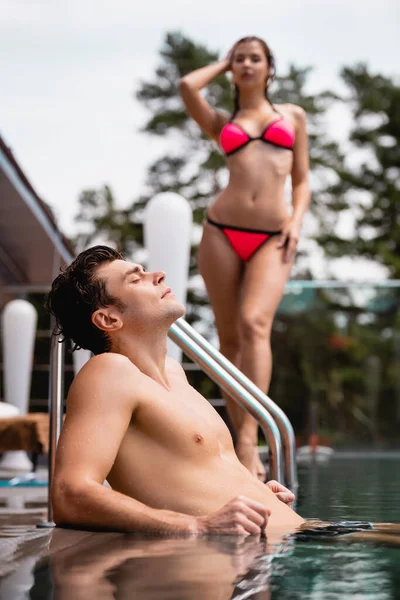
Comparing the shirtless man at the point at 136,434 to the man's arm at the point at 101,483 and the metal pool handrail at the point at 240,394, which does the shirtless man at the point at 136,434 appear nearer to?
the man's arm at the point at 101,483

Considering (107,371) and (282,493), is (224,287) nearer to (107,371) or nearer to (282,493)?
(282,493)

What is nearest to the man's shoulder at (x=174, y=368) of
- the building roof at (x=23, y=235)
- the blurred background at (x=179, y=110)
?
the building roof at (x=23, y=235)

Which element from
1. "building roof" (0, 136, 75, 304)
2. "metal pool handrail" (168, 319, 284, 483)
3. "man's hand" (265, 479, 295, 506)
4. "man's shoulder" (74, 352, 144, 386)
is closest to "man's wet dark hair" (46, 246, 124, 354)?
"man's shoulder" (74, 352, 144, 386)

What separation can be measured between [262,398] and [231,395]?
0.10 meters

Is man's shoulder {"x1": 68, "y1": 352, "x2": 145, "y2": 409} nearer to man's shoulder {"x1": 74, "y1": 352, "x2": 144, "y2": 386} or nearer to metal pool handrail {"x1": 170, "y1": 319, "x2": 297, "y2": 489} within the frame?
man's shoulder {"x1": 74, "y1": 352, "x2": 144, "y2": 386}

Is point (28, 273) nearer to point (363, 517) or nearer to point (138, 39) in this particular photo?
point (363, 517)

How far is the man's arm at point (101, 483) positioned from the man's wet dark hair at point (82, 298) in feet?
0.75

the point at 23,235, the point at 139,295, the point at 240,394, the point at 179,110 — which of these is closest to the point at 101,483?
the point at 139,295

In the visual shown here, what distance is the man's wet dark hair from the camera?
208 cm

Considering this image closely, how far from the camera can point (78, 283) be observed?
2.09 m

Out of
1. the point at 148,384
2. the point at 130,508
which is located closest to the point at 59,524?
the point at 130,508

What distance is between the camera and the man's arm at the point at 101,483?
1.71m

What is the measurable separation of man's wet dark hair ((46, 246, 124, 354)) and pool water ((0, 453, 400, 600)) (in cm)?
46

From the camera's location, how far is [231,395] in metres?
2.94
